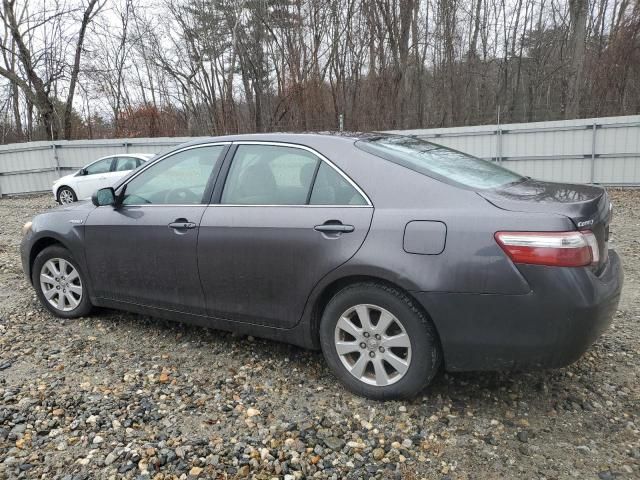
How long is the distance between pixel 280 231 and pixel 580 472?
1.94 metres

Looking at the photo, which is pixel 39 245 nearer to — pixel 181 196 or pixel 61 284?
pixel 61 284

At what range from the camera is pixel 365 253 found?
8.83ft

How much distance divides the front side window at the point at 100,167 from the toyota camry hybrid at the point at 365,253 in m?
10.8

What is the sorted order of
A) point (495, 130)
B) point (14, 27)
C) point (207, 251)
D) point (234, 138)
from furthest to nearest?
point (14, 27) < point (495, 130) < point (234, 138) < point (207, 251)

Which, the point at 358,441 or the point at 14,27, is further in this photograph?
the point at 14,27

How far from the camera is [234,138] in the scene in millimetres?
3486

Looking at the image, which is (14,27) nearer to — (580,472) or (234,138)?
(234,138)

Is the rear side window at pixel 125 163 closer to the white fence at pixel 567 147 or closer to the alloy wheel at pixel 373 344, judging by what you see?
the white fence at pixel 567 147

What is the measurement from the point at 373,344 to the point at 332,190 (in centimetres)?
92

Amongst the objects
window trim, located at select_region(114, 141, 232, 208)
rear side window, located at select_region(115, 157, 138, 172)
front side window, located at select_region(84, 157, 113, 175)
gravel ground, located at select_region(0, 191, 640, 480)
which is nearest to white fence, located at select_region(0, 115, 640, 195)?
rear side window, located at select_region(115, 157, 138, 172)

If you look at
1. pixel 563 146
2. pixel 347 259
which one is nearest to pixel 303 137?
pixel 347 259

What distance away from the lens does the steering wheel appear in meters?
3.48

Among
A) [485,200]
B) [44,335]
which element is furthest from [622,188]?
[44,335]

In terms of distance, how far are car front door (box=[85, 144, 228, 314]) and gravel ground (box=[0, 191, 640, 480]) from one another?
447mm
